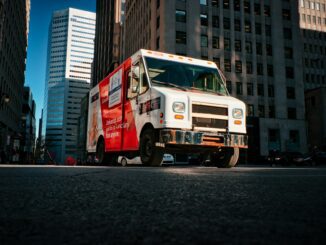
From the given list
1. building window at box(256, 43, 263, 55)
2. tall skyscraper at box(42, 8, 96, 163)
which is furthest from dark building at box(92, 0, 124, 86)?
tall skyscraper at box(42, 8, 96, 163)

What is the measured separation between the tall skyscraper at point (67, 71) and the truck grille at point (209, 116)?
176814 millimetres

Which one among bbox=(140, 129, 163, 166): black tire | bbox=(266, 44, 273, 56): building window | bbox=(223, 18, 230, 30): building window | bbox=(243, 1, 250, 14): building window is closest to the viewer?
bbox=(140, 129, 163, 166): black tire

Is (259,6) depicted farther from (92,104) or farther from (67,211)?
(67,211)

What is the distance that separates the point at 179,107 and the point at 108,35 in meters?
83.1

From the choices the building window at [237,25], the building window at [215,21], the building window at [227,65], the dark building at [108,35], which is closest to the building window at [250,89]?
the building window at [227,65]

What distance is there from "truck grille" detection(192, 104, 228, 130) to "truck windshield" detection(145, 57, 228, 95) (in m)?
0.89

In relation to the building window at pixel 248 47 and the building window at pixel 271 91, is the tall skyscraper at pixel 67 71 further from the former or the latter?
the building window at pixel 271 91

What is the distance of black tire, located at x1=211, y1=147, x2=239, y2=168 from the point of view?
9.95 m

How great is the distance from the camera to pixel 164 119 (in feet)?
27.6

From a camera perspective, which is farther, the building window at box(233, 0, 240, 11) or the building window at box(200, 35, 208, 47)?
the building window at box(233, 0, 240, 11)

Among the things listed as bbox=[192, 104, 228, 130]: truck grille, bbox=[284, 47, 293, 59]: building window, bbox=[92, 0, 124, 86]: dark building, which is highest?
bbox=[92, 0, 124, 86]: dark building

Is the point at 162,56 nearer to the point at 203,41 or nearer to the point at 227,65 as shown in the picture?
the point at 203,41

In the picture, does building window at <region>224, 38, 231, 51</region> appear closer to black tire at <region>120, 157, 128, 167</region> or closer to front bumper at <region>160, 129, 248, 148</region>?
black tire at <region>120, 157, 128, 167</region>

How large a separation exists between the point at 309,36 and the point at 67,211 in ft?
272
